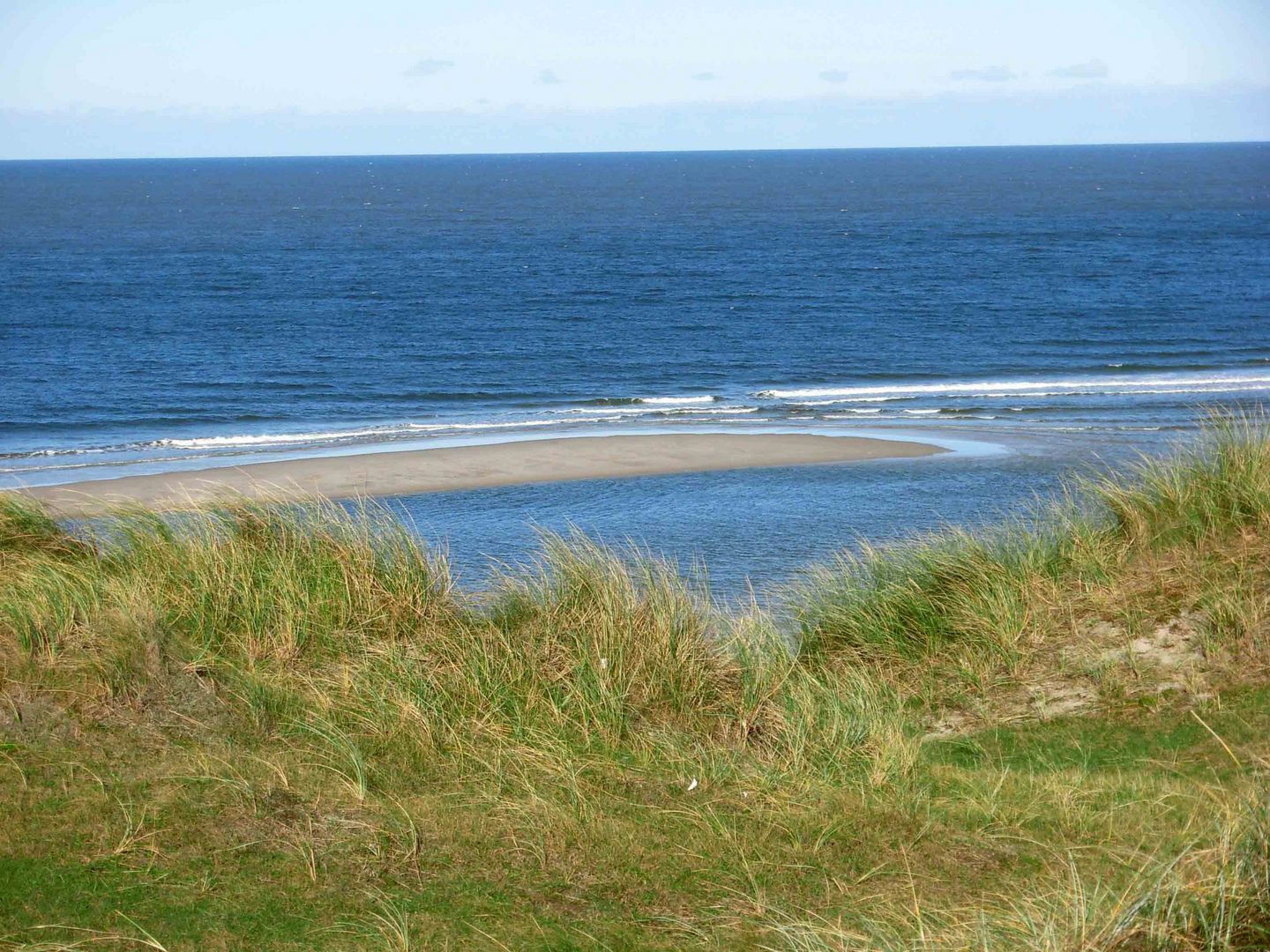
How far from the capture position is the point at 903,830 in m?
6.30

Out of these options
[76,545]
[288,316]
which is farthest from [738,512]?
[288,316]

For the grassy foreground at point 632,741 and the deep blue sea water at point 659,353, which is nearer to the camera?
the grassy foreground at point 632,741

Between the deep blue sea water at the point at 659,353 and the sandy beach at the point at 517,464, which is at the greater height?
the deep blue sea water at the point at 659,353

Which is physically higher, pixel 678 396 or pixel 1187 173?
pixel 1187 173

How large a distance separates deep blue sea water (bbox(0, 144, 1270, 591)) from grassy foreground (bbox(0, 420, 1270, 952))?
14.0ft

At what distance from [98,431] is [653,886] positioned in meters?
24.4

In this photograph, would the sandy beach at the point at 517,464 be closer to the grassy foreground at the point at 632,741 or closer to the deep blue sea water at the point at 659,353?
the deep blue sea water at the point at 659,353

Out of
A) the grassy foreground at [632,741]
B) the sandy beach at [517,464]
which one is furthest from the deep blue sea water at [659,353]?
the grassy foreground at [632,741]

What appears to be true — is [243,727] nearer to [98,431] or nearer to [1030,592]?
[1030,592]

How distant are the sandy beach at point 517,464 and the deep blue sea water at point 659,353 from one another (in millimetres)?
1258

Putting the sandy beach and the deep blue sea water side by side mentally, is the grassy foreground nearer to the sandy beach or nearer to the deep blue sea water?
the deep blue sea water

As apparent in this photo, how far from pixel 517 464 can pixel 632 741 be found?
15.2 m

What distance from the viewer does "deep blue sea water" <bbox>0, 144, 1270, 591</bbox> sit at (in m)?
19.0

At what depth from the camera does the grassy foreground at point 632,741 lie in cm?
538
